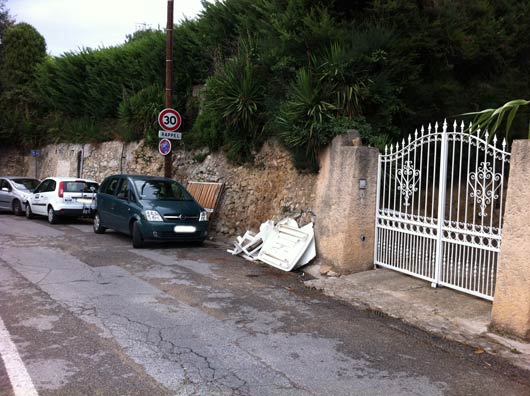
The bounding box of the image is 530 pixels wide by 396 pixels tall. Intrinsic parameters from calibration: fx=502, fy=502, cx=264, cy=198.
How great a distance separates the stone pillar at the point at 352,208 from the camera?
27.5ft

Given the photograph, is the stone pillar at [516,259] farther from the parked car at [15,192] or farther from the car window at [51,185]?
the parked car at [15,192]

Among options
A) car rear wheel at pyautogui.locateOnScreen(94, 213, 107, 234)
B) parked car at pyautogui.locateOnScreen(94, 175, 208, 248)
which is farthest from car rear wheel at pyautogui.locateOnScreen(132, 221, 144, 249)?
car rear wheel at pyautogui.locateOnScreen(94, 213, 107, 234)

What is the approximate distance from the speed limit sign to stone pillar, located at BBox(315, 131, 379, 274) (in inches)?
254

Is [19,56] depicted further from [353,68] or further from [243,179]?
[353,68]

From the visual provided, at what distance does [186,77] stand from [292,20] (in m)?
7.64

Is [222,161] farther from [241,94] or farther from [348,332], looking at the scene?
[348,332]

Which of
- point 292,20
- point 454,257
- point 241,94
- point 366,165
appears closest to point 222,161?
point 241,94

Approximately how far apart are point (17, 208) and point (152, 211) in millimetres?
9898

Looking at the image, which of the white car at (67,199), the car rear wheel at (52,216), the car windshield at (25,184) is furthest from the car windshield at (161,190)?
the car windshield at (25,184)

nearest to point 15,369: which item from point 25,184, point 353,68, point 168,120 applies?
point 353,68

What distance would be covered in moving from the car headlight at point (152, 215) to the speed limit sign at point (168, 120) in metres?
3.86

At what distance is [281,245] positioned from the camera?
9.55m

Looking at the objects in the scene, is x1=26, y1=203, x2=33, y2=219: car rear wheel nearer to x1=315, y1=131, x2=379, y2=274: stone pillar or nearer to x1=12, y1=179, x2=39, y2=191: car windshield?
x1=12, y1=179, x2=39, y2=191: car windshield

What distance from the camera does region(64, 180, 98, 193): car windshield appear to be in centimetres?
1531
